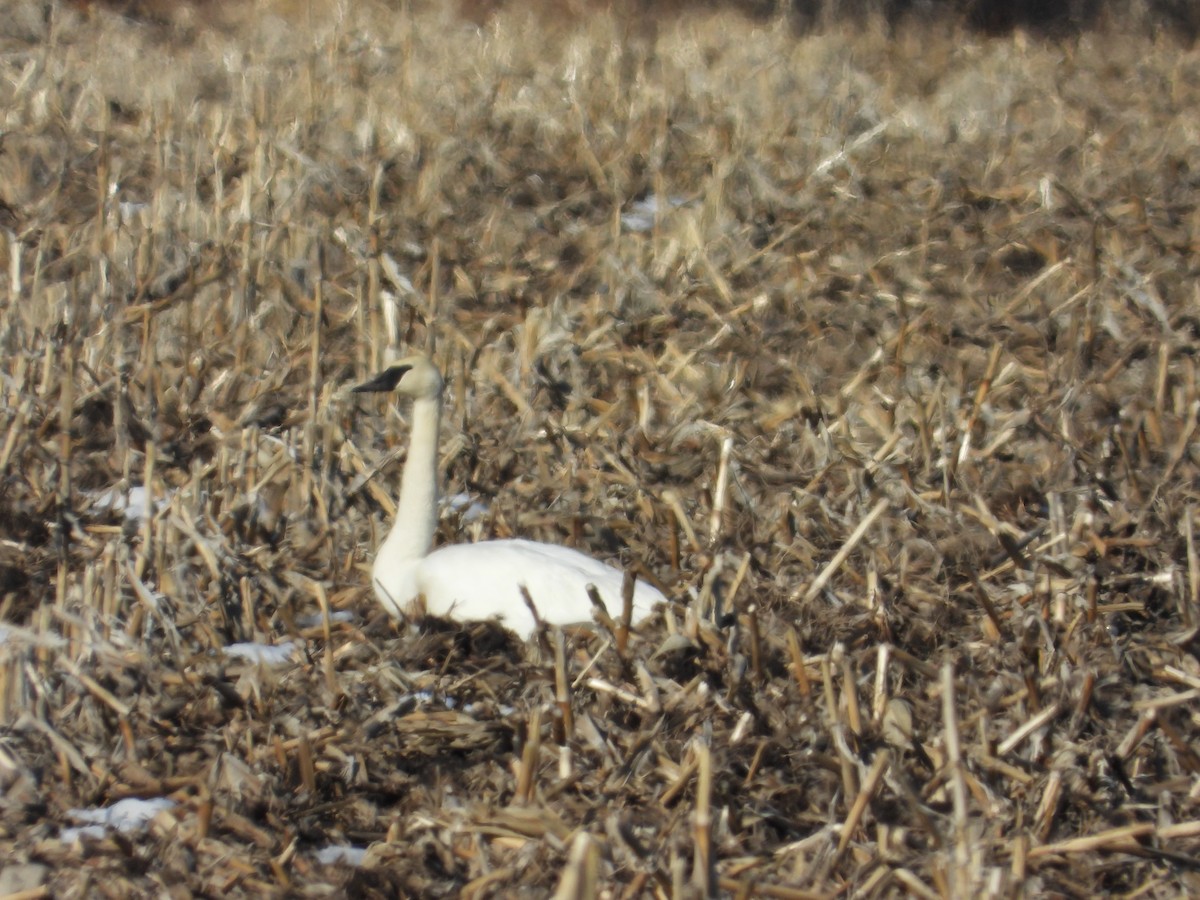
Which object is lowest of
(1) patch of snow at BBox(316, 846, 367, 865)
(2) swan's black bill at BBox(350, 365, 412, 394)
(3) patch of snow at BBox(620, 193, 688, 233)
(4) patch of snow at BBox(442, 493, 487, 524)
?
(1) patch of snow at BBox(316, 846, 367, 865)

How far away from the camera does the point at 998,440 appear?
16.2 feet

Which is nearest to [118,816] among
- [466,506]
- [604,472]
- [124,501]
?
[124,501]

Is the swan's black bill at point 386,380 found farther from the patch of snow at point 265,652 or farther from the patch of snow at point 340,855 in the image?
the patch of snow at point 340,855

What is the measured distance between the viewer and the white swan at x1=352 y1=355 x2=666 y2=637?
402cm

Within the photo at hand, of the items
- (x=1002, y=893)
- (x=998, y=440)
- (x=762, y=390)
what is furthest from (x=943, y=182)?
(x=1002, y=893)

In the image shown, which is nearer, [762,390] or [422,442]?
[422,442]

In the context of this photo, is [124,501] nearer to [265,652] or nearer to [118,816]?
[265,652]

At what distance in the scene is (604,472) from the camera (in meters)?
4.91

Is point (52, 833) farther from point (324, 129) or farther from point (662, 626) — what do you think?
point (324, 129)

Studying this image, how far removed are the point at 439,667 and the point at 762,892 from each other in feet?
3.84

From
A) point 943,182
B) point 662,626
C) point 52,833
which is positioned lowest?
point 52,833

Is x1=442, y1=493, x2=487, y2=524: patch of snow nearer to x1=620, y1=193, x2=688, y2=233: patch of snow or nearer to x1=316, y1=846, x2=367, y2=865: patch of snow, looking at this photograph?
x1=316, y1=846, x2=367, y2=865: patch of snow

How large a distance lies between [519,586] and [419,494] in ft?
1.81

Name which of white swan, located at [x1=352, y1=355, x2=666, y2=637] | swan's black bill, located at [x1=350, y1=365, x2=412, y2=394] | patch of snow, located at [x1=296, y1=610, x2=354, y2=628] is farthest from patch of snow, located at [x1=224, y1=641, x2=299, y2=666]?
swan's black bill, located at [x1=350, y1=365, x2=412, y2=394]
